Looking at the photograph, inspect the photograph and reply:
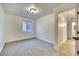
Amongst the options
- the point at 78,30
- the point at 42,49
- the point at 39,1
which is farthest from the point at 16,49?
the point at 78,30

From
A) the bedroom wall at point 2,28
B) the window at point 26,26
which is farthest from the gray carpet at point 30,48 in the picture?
the window at point 26,26

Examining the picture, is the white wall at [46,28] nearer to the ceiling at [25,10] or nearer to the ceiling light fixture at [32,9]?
the ceiling at [25,10]

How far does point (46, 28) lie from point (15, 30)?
67 cm

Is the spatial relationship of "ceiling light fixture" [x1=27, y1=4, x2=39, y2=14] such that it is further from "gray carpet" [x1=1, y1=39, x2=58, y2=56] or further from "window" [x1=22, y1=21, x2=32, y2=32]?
"gray carpet" [x1=1, y1=39, x2=58, y2=56]

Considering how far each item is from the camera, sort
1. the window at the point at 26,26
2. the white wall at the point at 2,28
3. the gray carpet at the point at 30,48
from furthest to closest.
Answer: the window at the point at 26,26 → the gray carpet at the point at 30,48 → the white wall at the point at 2,28

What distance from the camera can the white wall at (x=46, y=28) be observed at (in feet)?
6.06

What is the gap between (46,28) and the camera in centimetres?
192

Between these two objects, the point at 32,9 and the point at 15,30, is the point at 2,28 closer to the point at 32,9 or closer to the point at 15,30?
the point at 15,30

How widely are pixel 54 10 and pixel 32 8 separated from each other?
46cm

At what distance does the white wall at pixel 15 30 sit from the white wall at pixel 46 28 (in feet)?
Answer: 0.46

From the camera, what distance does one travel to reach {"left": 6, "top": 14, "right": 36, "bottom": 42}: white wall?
1.72 meters

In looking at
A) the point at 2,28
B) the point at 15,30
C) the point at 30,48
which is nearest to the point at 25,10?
the point at 15,30

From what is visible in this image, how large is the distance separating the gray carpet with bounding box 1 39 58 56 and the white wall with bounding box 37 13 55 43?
0.41 ft

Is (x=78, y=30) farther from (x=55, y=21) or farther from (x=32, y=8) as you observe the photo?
(x=32, y=8)
